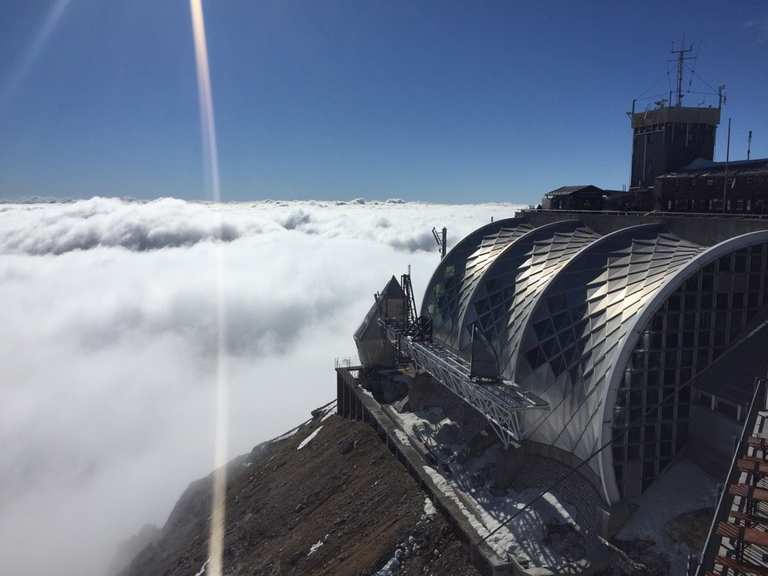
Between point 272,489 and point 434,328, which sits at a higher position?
point 434,328

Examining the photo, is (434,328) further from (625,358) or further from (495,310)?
(625,358)

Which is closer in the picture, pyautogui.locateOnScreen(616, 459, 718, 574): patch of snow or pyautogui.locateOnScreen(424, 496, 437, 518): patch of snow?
pyautogui.locateOnScreen(616, 459, 718, 574): patch of snow

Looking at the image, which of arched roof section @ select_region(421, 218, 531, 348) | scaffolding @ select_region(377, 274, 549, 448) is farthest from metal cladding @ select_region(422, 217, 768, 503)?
arched roof section @ select_region(421, 218, 531, 348)

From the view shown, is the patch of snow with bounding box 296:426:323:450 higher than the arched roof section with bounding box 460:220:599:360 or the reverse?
the reverse

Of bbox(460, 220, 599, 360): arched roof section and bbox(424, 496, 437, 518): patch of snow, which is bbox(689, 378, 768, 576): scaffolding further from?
bbox(460, 220, 599, 360): arched roof section

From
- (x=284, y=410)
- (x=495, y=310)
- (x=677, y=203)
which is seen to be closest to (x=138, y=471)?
(x=284, y=410)

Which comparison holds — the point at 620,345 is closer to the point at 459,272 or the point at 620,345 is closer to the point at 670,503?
the point at 670,503

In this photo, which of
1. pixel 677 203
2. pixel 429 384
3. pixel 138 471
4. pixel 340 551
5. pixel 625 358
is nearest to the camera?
pixel 625 358
